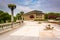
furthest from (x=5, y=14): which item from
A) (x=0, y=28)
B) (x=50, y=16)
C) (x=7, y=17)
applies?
(x=0, y=28)

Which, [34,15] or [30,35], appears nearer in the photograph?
[30,35]

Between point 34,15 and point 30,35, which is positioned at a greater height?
point 34,15

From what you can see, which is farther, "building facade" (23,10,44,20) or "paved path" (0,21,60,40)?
"building facade" (23,10,44,20)

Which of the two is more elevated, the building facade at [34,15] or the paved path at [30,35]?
the building facade at [34,15]

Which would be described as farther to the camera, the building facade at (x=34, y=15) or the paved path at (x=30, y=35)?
the building facade at (x=34, y=15)

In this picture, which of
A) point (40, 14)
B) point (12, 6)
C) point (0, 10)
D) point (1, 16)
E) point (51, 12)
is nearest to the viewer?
point (12, 6)

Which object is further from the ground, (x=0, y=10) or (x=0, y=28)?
(x=0, y=10)

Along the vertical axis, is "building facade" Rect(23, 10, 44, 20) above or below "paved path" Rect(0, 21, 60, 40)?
above

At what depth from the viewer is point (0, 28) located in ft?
53.0

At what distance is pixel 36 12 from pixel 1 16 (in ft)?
81.3

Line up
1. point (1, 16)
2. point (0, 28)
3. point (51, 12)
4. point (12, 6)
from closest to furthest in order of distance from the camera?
point (0, 28), point (12, 6), point (1, 16), point (51, 12)

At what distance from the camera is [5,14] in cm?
6044

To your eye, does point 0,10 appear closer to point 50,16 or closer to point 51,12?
point 50,16

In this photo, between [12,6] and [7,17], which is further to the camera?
[7,17]
